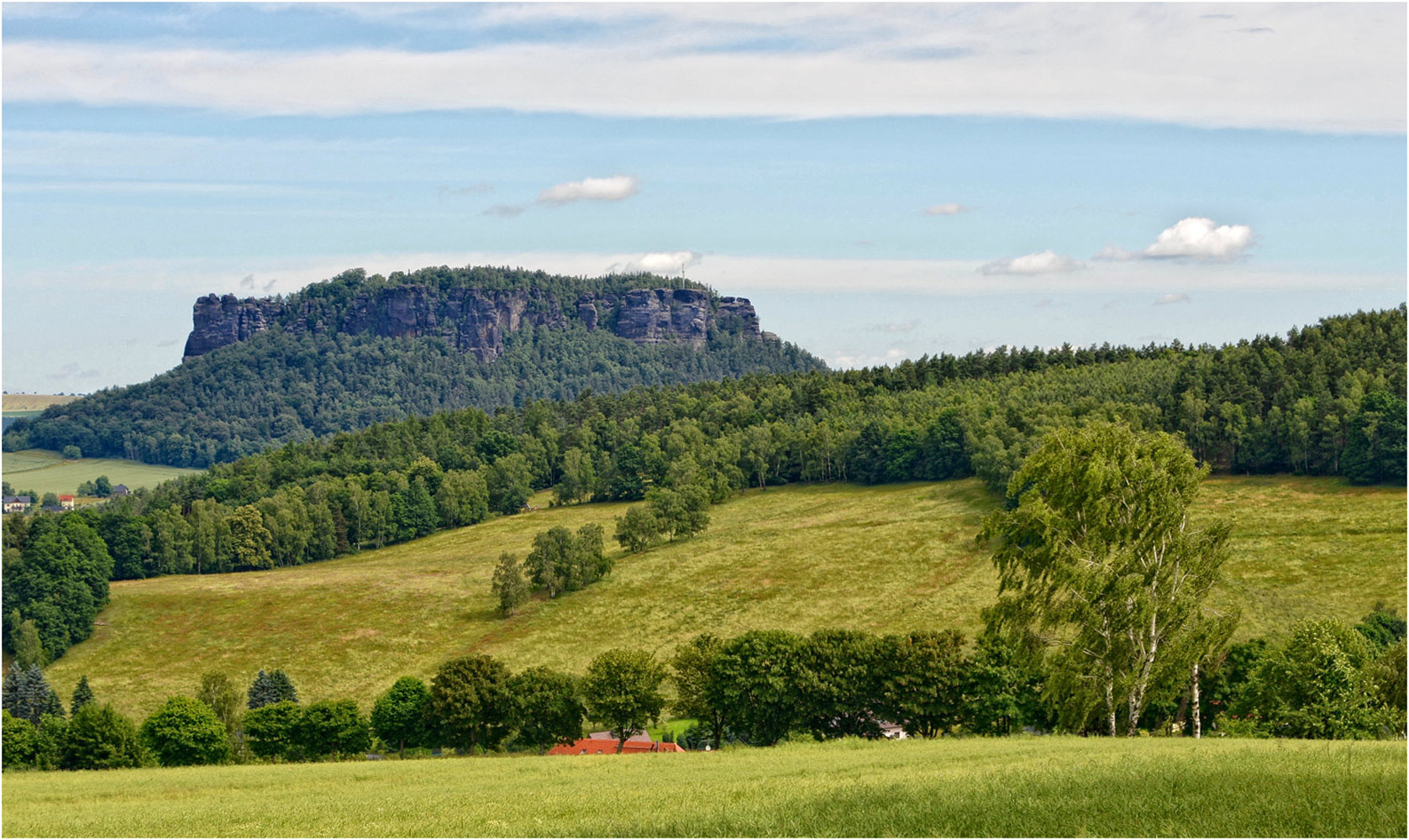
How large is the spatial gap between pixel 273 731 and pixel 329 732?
273cm

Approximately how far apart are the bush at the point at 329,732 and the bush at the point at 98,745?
295 inches

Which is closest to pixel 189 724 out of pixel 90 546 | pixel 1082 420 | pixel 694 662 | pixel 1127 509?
pixel 694 662

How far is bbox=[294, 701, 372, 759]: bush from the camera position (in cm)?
5828

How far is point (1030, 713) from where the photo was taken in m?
52.2

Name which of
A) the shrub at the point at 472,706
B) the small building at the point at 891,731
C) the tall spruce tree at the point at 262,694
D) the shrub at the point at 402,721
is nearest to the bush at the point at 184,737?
the shrub at the point at 402,721

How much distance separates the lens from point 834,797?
916 inches

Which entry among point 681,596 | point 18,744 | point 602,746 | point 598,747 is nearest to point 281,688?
point 18,744

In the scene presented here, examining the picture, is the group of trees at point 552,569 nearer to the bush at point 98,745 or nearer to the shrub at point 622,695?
the shrub at point 622,695

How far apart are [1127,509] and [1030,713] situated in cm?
1583

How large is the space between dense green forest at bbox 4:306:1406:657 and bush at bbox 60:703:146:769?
4511 centimetres

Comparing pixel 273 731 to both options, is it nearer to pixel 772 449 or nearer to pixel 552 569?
pixel 552 569

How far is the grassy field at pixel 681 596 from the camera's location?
86812mm

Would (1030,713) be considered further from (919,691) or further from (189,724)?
(189,724)

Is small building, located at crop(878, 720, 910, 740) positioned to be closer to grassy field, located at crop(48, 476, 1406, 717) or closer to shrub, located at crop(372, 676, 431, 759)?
shrub, located at crop(372, 676, 431, 759)
